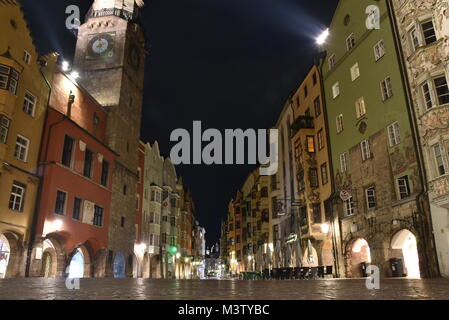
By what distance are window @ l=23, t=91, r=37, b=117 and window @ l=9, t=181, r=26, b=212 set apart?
5136 mm

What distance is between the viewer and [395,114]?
2455cm

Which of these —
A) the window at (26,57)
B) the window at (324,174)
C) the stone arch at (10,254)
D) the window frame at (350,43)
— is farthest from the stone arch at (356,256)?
the window at (26,57)

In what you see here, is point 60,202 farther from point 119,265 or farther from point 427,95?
point 427,95

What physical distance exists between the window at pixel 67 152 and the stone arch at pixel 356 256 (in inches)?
892

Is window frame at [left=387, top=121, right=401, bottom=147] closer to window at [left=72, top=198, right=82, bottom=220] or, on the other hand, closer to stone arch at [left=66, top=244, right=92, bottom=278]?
window at [left=72, top=198, right=82, bottom=220]

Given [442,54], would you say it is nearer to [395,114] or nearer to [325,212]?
[395,114]

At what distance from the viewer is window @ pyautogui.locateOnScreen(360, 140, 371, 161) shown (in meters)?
27.3

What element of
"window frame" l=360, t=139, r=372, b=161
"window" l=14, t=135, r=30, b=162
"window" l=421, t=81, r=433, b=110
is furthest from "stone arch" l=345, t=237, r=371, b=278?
"window" l=14, t=135, r=30, b=162

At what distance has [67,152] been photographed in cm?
2864

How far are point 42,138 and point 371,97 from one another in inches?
957

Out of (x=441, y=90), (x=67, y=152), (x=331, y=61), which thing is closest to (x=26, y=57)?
(x=67, y=152)

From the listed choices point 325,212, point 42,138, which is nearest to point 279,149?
point 325,212

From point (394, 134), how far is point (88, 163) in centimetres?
2414
